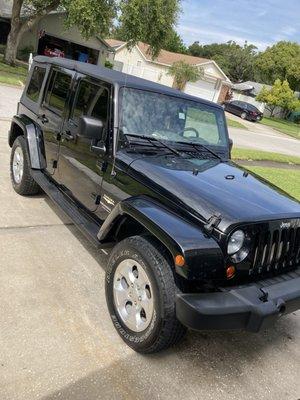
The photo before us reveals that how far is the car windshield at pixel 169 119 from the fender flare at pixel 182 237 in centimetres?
100

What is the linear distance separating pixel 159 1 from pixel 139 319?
2471 centimetres

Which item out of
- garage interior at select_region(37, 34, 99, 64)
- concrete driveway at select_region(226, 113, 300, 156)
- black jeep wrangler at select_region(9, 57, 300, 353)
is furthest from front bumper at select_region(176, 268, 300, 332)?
garage interior at select_region(37, 34, 99, 64)

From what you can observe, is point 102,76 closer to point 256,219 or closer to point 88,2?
point 256,219

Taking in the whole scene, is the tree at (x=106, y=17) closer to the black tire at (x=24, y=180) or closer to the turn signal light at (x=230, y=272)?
the black tire at (x=24, y=180)

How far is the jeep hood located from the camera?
3.18m

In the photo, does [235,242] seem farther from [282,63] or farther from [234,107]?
[282,63]

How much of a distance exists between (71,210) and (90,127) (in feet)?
3.51

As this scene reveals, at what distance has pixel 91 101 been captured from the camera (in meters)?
4.39

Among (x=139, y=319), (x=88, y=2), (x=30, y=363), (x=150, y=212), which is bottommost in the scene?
(x=30, y=363)

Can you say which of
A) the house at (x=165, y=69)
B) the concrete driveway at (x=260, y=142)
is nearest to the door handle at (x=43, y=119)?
the concrete driveway at (x=260, y=142)

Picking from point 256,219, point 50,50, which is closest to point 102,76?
point 256,219

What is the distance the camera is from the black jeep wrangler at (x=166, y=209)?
115 inches

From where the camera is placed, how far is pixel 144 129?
4105mm

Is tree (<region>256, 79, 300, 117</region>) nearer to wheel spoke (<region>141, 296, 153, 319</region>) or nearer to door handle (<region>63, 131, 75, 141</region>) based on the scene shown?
door handle (<region>63, 131, 75, 141</region>)
